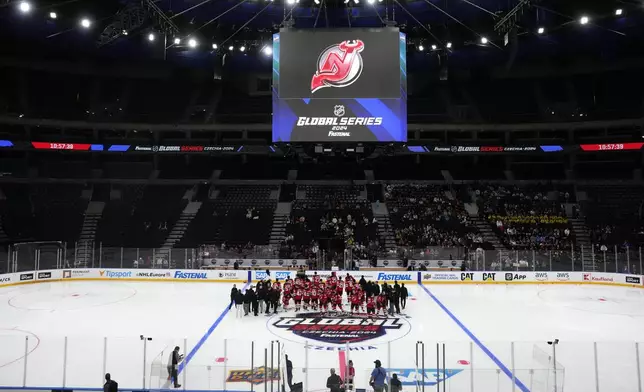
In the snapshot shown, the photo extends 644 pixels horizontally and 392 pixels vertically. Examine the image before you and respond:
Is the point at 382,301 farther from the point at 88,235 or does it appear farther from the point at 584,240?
the point at 88,235

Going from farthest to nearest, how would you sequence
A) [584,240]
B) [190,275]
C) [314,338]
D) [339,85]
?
[584,240] < [190,275] < [339,85] < [314,338]

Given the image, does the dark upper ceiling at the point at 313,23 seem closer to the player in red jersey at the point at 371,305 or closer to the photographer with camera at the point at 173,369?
the player in red jersey at the point at 371,305

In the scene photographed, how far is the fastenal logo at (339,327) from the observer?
12758mm

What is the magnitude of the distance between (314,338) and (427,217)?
19299 millimetres

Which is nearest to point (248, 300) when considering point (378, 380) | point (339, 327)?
point (339, 327)

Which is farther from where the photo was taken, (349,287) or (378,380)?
(349,287)

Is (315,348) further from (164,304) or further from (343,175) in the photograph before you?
(343,175)

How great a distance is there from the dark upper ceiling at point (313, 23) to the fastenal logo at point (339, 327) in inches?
471

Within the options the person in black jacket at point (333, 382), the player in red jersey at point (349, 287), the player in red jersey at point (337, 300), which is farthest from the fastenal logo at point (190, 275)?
the person in black jacket at point (333, 382)

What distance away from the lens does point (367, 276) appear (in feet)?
73.6

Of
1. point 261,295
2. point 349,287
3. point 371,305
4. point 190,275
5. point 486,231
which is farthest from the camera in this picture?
point 486,231

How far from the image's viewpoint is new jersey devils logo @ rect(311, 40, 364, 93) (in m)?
16.6

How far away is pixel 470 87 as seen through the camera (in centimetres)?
3656

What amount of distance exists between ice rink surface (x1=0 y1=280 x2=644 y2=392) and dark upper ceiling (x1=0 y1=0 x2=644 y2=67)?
12223 millimetres
